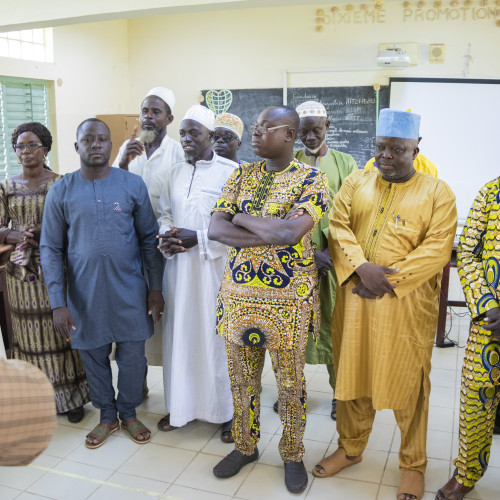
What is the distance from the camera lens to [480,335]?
242cm

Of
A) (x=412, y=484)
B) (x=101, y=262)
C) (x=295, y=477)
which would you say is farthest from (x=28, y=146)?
(x=412, y=484)

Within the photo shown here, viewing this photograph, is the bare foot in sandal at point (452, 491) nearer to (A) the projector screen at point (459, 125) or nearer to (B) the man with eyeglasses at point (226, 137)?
(B) the man with eyeglasses at point (226, 137)

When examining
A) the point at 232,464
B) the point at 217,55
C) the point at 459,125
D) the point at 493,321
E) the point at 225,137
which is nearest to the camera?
the point at 493,321

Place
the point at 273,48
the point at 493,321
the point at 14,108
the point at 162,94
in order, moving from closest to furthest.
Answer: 1. the point at 493,321
2. the point at 162,94
3. the point at 14,108
4. the point at 273,48

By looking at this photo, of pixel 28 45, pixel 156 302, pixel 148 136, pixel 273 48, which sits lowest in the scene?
pixel 156 302

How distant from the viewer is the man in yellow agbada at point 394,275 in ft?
8.23

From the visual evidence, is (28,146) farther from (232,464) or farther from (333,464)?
(333,464)

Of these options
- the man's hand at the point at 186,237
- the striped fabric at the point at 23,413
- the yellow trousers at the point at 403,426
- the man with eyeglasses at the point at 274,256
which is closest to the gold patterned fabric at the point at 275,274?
the man with eyeglasses at the point at 274,256

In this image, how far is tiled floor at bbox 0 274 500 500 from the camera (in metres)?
2.78

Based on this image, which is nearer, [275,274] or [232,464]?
[275,274]

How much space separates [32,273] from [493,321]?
2.46 m

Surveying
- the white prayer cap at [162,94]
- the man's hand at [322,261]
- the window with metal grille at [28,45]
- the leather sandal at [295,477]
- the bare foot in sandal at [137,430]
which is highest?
the window with metal grille at [28,45]

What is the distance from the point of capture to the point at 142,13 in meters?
4.21

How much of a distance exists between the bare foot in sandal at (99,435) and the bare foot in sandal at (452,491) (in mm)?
1786
